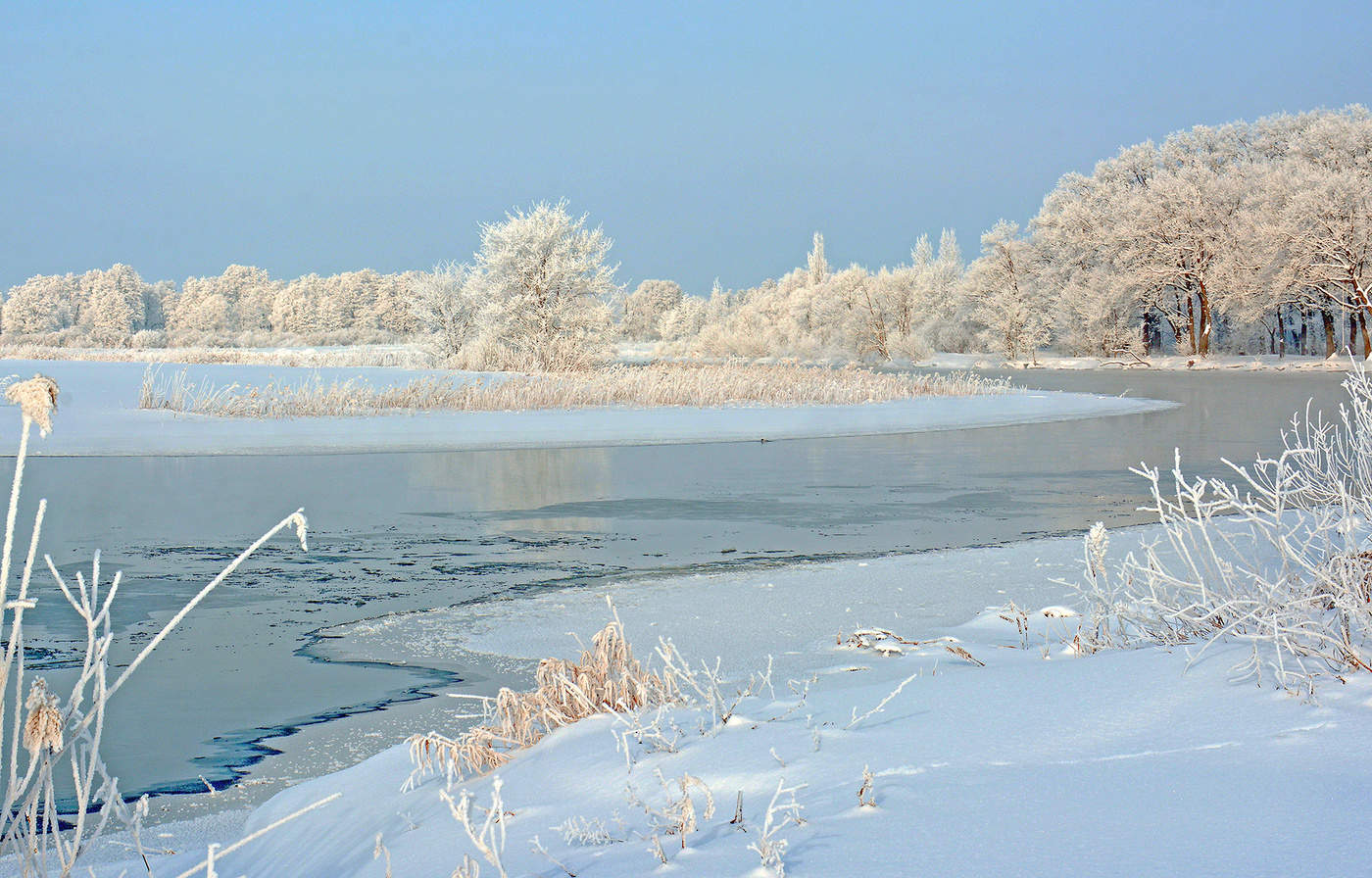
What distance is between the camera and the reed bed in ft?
66.0

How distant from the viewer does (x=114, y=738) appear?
4.10 m

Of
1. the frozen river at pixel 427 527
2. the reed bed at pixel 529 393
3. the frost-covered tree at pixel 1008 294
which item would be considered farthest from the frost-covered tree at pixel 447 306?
the frost-covered tree at pixel 1008 294

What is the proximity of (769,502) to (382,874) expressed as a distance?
8054mm

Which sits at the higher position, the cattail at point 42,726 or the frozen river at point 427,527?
the cattail at point 42,726

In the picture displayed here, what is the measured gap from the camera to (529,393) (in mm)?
22781

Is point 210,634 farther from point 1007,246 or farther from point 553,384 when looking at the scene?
point 1007,246

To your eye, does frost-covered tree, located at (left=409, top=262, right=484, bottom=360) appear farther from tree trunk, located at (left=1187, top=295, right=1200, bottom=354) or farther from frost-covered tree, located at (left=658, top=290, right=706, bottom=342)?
frost-covered tree, located at (left=658, top=290, right=706, bottom=342)

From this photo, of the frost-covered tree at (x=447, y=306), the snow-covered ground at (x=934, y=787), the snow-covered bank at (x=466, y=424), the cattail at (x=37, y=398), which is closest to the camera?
the cattail at (x=37, y=398)

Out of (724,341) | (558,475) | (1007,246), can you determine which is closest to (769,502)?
(558,475)

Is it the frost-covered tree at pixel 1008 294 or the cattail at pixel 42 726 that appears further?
the frost-covered tree at pixel 1008 294

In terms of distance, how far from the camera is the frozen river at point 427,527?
4.66 metres

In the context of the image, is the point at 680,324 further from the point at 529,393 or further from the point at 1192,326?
the point at 529,393

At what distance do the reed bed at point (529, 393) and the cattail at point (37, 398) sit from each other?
18740mm

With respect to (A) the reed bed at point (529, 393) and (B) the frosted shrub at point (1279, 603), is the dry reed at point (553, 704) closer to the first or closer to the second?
(B) the frosted shrub at point (1279, 603)
